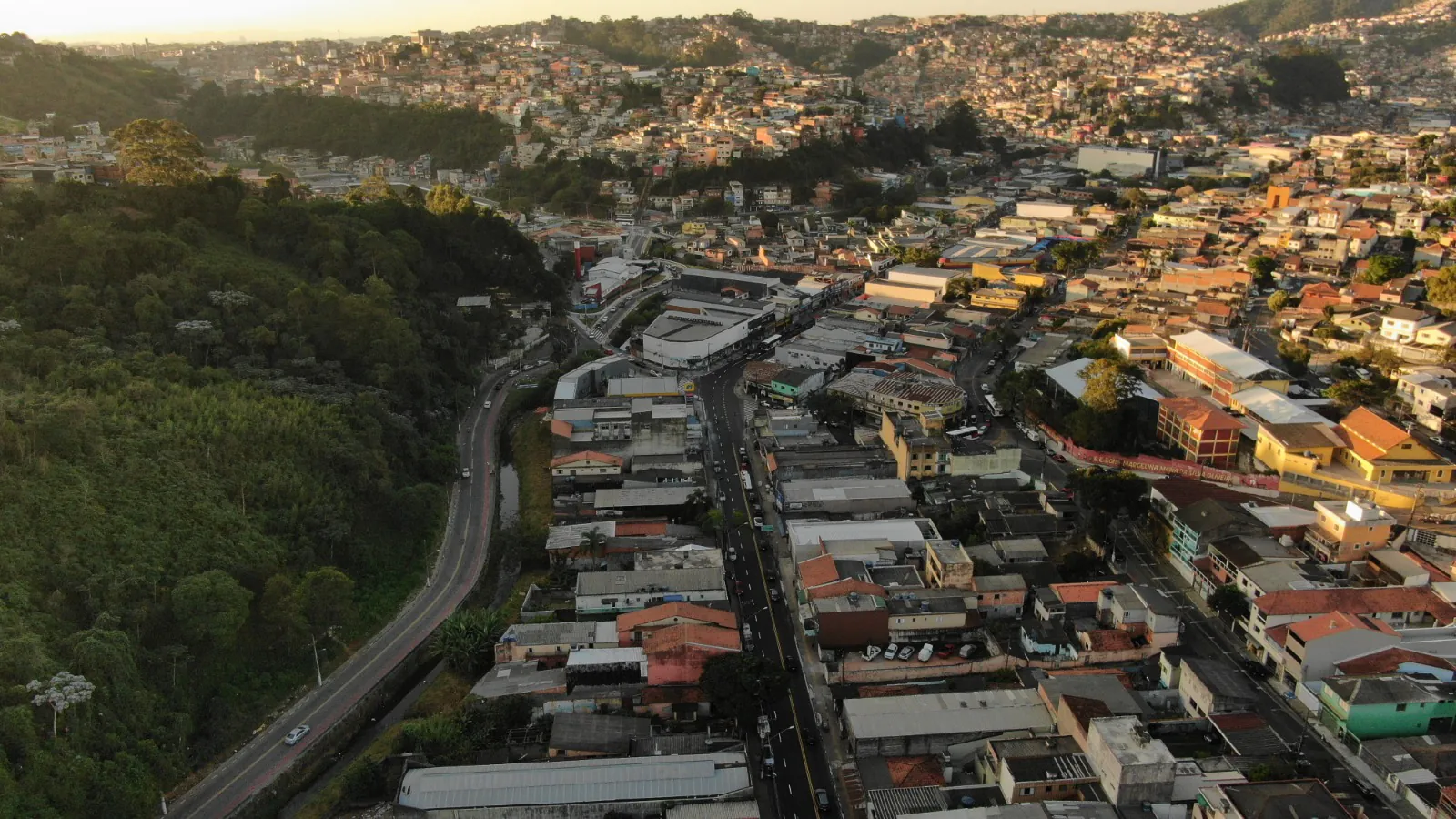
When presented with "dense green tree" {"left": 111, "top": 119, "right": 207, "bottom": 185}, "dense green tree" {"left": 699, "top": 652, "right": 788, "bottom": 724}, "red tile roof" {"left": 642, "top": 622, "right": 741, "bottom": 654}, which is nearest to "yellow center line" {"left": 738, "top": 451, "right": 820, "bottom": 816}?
"dense green tree" {"left": 699, "top": 652, "right": 788, "bottom": 724}

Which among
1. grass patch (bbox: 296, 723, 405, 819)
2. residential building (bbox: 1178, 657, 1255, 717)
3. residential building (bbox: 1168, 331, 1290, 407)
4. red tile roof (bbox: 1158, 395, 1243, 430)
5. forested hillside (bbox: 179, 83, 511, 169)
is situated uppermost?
forested hillside (bbox: 179, 83, 511, 169)

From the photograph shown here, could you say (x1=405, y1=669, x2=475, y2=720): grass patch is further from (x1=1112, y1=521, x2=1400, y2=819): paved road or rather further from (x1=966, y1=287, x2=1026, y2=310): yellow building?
(x1=966, y1=287, x2=1026, y2=310): yellow building

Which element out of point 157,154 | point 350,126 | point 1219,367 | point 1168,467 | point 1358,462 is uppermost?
point 350,126

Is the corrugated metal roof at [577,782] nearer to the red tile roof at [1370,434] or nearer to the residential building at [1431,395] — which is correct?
the red tile roof at [1370,434]

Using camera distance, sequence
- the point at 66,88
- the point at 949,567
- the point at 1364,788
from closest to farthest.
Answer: the point at 1364,788 → the point at 949,567 → the point at 66,88

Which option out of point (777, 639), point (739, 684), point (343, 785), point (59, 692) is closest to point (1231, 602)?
point (777, 639)

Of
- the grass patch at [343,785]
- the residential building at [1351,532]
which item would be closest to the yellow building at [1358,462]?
the residential building at [1351,532]

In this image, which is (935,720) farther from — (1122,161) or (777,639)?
(1122,161)
